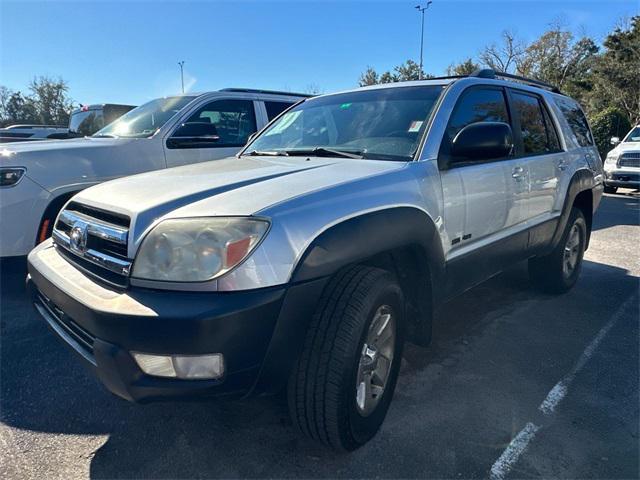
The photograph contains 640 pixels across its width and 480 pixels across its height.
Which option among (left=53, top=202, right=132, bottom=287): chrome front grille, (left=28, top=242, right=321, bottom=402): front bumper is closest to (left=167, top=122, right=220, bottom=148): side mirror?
(left=53, top=202, right=132, bottom=287): chrome front grille

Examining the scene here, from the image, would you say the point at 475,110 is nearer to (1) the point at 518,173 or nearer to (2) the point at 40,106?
(1) the point at 518,173

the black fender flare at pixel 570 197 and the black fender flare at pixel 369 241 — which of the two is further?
the black fender flare at pixel 570 197

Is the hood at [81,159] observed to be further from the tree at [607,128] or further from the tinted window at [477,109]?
the tree at [607,128]

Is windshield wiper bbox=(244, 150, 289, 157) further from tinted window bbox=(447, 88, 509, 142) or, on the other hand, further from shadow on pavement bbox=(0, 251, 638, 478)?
shadow on pavement bbox=(0, 251, 638, 478)

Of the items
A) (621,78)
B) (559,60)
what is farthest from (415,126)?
(559,60)

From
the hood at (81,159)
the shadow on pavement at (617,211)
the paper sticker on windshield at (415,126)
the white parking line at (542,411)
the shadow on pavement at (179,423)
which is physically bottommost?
the shadow on pavement at (617,211)

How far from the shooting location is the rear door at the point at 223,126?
16.1 ft

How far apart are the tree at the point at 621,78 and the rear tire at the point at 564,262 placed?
2573cm

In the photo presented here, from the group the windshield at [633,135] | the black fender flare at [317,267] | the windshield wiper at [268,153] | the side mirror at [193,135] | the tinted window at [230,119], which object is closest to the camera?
the black fender flare at [317,267]

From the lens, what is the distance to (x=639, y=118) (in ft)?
81.6

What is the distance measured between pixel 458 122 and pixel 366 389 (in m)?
1.72

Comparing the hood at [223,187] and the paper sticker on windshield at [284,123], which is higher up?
the paper sticker on windshield at [284,123]

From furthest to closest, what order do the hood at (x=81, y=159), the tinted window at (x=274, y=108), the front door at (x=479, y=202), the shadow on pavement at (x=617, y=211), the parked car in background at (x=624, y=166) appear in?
the parked car in background at (x=624, y=166), the shadow on pavement at (x=617, y=211), the tinted window at (x=274, y=108), the hood at (x=81, y=159), the front door at (x=479, y=202)

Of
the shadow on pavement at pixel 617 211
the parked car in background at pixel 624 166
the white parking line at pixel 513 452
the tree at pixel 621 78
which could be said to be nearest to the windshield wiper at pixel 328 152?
the white parking line at pixel 513 452
